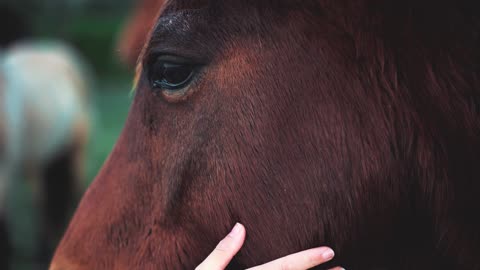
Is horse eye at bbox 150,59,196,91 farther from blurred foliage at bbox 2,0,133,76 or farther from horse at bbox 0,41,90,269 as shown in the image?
blurred foliage at bbox 2,0,133,76

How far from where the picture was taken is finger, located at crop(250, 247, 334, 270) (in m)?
1.30

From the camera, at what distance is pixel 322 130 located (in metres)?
1.33

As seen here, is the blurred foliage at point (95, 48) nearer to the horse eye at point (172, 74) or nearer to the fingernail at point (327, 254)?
the horse eye at point (172, 74)

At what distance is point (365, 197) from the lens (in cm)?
133

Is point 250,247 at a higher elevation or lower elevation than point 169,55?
lower

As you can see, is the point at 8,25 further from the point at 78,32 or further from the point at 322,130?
the point at 78,32

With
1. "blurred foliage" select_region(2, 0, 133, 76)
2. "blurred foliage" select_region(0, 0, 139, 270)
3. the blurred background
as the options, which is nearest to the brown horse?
the blurred background

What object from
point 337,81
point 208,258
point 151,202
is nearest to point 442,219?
point 337,81

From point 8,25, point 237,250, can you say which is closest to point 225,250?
point 237,250

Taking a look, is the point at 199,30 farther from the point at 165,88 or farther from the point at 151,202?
the point at 151,202

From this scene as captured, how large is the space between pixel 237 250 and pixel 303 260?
0.52ft

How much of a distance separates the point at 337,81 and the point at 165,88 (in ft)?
1.37

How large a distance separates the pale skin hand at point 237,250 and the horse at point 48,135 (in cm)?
503

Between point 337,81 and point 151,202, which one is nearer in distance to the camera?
point 337,81
